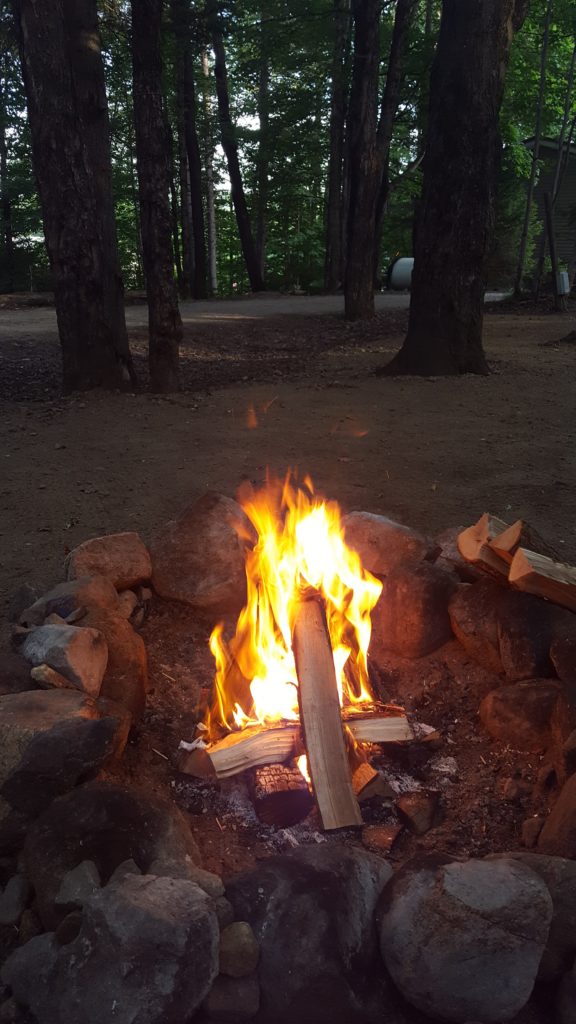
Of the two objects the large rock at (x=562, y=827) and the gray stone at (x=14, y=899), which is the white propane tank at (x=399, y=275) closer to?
the large rock at (x=562, y=827)

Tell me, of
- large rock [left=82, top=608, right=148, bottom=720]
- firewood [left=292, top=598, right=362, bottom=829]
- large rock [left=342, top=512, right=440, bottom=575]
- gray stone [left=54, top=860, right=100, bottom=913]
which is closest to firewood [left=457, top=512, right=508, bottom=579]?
large rock [left=342, top=512, right=440, bottom=575]

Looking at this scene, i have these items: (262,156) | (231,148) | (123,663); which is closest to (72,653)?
(123,663)

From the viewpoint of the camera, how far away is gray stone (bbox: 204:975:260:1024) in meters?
1.58

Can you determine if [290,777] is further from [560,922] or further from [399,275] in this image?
[399,275]

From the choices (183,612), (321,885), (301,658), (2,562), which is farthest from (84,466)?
(321,885)

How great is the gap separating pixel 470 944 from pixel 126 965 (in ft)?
2.31

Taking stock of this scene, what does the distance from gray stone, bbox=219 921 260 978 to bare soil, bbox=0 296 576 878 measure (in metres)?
0.40

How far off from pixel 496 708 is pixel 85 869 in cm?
137

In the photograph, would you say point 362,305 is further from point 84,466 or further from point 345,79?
point 84,466

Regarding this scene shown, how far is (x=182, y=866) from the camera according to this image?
1.81m

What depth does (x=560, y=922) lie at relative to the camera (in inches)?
65.6

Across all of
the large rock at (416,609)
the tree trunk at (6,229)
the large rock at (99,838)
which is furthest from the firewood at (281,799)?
the tree trunk at (6,229)

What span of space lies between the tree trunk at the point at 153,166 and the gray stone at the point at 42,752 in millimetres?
6421

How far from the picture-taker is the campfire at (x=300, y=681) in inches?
89.3
